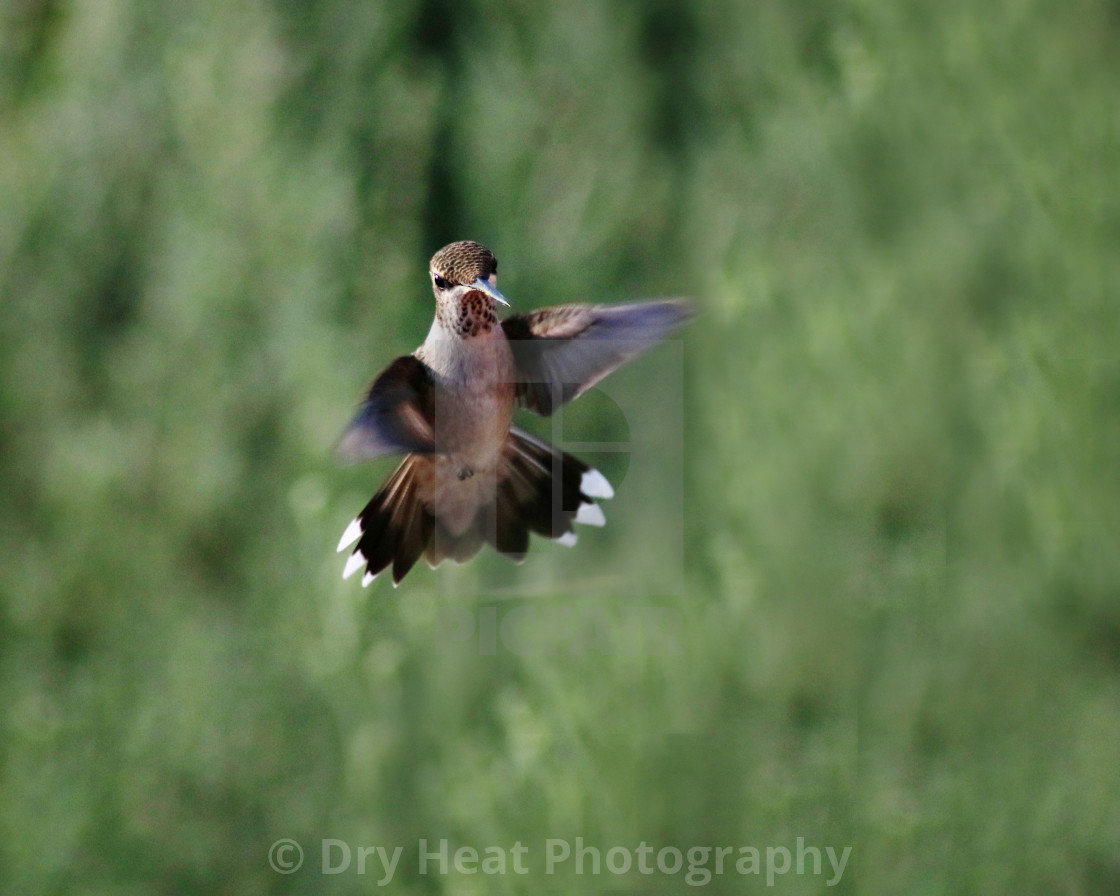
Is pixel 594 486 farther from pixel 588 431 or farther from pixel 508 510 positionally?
pixel 588 431

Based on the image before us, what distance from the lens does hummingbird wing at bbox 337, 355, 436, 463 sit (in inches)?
11.0

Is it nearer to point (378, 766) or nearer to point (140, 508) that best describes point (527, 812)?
point (378, 766)

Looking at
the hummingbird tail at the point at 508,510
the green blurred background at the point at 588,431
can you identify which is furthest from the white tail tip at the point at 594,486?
the green blurred background at the point at 588,431

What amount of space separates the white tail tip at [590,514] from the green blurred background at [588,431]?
1.10m

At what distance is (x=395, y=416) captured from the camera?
31cm

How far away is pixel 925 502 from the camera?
1.75 m

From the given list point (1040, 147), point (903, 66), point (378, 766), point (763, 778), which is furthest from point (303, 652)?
point (1040, 147)

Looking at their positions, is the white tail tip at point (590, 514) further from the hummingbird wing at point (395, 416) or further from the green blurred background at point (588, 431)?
the green blurred background at point (588, 431)

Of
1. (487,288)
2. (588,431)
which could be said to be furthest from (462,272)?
(588,431)

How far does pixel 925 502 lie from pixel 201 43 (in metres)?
1.21

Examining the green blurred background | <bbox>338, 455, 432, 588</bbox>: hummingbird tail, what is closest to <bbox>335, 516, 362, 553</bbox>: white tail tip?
<bbox>338, 455, 432, 588</bbox>: hummingbird tail

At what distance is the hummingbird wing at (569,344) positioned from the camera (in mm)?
389

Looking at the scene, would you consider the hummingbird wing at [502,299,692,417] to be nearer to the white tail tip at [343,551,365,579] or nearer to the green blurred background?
the white tail tip at [343,551,365,579]

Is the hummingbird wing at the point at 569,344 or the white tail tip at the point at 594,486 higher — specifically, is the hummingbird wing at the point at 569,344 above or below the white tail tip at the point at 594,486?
above
